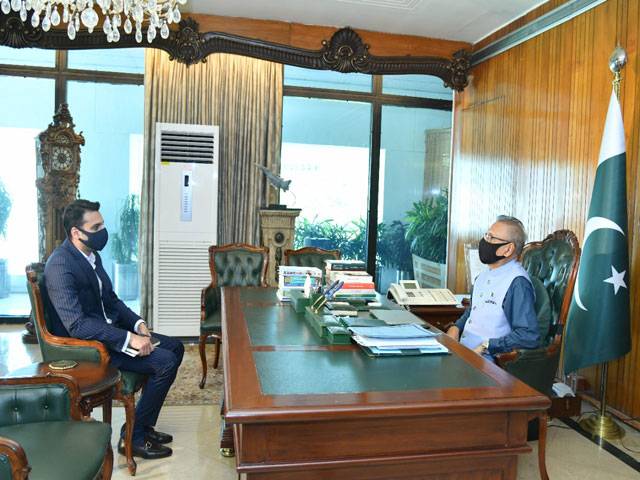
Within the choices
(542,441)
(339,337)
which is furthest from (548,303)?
(339,337)

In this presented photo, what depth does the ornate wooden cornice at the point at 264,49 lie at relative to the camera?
4895 mm

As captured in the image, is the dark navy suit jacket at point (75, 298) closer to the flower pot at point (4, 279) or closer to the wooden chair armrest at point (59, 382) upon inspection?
the wooden chair armrest at point (59, 382)

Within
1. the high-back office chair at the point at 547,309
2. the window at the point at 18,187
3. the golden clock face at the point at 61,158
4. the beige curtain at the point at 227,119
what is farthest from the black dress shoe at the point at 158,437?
the window at the point at 18,187

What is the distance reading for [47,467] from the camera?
1.75 metres

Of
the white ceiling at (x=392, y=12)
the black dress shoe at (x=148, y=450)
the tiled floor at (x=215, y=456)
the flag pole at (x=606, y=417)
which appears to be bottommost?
the tiled floor at (x=215, y=456)

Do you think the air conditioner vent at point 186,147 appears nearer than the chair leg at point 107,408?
No

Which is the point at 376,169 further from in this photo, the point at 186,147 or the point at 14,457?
the point at 14,457

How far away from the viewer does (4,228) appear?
18.7 feet

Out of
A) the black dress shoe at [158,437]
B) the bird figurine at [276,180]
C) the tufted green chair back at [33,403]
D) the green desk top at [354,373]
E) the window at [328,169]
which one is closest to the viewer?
the green desk top at [354,373]

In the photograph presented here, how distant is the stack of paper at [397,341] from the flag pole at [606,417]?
1.79 m

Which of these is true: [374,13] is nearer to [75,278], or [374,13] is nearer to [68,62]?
[68,62]

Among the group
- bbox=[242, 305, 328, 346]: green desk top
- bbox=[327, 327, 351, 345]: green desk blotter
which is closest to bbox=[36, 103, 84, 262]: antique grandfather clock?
bbox=[242, 305, 328, 346]: green desk top

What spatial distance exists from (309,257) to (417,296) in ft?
4.04

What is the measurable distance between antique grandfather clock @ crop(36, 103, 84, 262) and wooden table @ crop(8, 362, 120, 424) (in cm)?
270
